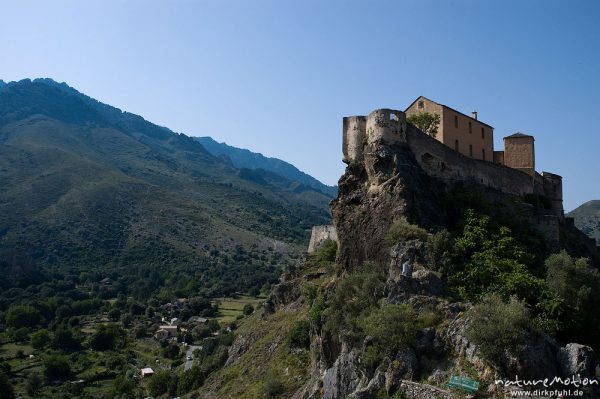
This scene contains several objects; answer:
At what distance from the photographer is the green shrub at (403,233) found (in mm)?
30391

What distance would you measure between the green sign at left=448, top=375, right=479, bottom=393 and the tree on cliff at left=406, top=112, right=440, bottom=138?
21254 mm

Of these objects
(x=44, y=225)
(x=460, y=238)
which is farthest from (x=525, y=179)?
(x=44, y=225)

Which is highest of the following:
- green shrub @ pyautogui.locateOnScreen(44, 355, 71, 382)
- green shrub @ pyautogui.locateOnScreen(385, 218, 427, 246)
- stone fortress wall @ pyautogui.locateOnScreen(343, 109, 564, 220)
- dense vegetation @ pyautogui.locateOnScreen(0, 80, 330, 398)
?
stone fortress wall @ pyautogui.locateOnScreen(343, 109, 564, 220)

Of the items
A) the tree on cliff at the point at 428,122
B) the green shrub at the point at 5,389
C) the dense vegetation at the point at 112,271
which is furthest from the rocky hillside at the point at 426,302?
the green shrub at the point at 5,389

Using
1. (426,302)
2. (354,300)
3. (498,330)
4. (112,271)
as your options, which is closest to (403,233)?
(354,300)

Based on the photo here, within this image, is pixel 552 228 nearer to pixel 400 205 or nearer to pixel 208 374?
pixel 400 205

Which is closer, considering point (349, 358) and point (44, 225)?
point (349, 358)

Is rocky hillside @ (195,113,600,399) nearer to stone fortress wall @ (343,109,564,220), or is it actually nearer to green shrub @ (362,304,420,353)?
green shrub @ (362,304,420,353)

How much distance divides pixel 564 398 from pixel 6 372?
6407 centimetres

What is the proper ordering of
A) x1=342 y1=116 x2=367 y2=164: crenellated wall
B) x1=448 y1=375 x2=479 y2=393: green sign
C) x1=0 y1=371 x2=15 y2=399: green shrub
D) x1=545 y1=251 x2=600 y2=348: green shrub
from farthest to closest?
x1=0 y1=371 x2=15 y2=399: green shrub < x1=342 y1=116 x2=367 y2=164: crenellated wall < x1=545 y1=251 x2=600 y2=348: green shrub < x1=448 y1=375 x2=479 y2=393: green sign

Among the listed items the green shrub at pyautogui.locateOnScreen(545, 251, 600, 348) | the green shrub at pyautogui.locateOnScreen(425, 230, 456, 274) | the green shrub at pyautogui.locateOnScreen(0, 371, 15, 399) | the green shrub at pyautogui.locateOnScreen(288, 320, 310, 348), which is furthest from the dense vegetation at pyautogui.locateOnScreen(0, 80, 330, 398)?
the green shrub at pyautogui.locateOnScreen(545, 251, 600, 348)

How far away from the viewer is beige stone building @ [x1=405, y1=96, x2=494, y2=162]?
131ft

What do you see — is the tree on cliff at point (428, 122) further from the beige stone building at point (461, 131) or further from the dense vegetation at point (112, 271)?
the dense vegetation at point (112, 271)

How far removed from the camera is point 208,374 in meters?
48.9
